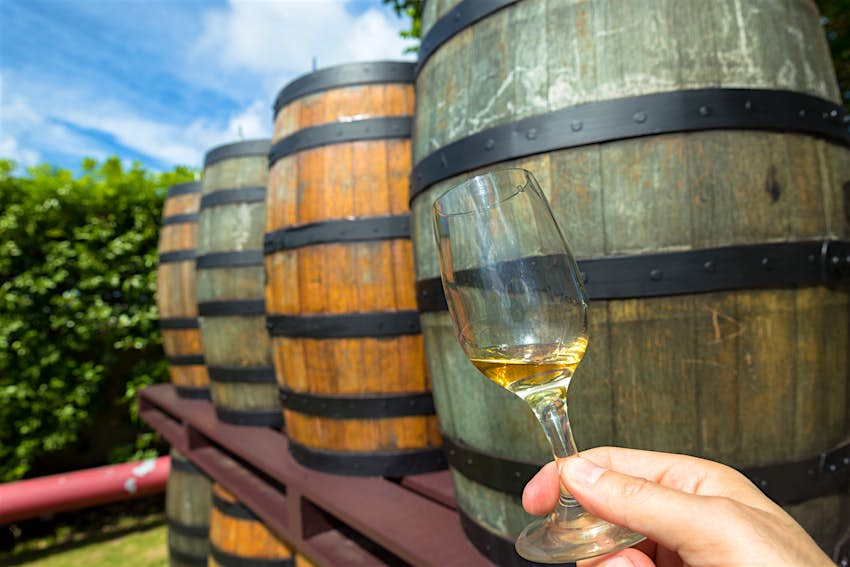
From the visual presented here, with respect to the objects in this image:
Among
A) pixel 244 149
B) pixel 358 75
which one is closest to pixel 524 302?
pixel 358 75

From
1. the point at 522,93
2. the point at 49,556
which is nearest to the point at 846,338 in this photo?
the point at 522,93

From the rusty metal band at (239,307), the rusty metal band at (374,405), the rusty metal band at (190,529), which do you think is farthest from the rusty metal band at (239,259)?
the rusty metal band at (190,529)

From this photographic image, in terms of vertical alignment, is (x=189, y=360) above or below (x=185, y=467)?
above

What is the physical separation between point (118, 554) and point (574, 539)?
18.1 ft

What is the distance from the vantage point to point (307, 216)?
→ 228cm

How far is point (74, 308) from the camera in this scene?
557cm

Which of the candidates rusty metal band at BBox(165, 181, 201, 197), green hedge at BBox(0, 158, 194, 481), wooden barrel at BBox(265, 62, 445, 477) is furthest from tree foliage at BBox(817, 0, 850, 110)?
green hedge at BBox(0, 158, 194, 481)

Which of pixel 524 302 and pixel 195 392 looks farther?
pixel 195 392

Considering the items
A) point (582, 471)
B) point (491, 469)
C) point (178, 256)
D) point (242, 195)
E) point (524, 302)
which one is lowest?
point (491, 469)

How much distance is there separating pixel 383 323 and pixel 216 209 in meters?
1.76

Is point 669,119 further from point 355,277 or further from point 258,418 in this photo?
point 258,418

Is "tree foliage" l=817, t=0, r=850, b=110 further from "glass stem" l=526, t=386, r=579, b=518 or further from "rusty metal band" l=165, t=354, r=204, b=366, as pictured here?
"rusty metal band" l=165, t=354, r=204, b=366

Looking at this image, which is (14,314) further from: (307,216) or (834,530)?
(834,530)

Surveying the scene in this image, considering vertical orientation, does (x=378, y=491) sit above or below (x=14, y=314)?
below
